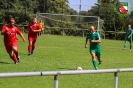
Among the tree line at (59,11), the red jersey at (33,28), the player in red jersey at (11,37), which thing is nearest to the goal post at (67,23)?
the tree line at (59,11)

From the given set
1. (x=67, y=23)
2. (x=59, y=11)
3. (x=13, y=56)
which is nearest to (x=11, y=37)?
(x=13, y=56)

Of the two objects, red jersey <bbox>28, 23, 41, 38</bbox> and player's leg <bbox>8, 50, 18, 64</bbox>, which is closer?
player's leg <bbox>8, 50, 18, 64</bbox>

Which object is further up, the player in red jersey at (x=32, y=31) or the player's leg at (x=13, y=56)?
the player in red jersey at (x=32, y=31)

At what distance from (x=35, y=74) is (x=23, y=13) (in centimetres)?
4955

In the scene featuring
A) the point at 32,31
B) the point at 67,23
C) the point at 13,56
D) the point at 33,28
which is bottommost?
the point at 67,23

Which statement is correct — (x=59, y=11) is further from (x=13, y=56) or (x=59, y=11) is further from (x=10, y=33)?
(x=13, y=56)

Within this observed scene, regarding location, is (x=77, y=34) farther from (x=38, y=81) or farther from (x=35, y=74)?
(x=35, y=74)

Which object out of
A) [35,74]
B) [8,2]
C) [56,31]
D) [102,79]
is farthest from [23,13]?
[35,74]

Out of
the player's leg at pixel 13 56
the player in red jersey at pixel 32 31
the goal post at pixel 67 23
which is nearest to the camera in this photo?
the player's leg at pixel 13 56

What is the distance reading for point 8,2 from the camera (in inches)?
2200

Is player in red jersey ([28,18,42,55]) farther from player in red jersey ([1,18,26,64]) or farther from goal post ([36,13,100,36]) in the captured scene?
goal post ([36,13,100,36])

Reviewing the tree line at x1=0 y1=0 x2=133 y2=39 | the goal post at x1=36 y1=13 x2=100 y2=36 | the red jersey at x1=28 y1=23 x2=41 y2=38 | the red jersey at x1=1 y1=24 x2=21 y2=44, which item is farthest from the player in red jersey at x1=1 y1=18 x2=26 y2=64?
the tree line at x1=0 y1=0 x2=133 y2=39

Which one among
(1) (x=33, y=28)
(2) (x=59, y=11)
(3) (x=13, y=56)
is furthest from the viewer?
(2) (x=59, y=11)

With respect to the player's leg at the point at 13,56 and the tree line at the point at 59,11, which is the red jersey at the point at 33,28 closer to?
the player's leg at the point at 13,56
